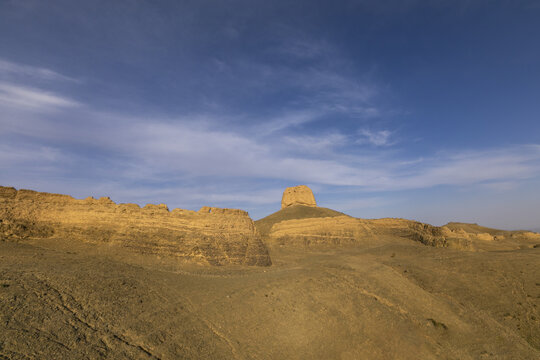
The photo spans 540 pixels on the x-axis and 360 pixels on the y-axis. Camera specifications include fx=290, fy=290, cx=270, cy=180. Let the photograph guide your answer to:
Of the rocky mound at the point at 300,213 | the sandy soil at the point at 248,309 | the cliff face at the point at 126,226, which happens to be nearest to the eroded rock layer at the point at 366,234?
the sandy soil at the point at 248,309

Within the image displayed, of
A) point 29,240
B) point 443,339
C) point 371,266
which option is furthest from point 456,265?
point 29,240

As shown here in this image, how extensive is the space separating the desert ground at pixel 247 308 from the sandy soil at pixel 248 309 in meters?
0.04

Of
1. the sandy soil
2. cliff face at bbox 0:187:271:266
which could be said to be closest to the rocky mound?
cliff face at bbox 0:187:271:266

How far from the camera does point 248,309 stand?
36.6 ft

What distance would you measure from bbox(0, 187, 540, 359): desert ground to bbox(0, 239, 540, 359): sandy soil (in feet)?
0.14

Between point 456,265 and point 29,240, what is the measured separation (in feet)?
77.8

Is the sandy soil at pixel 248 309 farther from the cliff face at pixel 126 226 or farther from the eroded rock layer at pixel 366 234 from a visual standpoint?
the eroded rock layer at pixel 366 234

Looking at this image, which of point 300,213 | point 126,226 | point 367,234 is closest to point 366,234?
point 367,234

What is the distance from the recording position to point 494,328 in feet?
40.4

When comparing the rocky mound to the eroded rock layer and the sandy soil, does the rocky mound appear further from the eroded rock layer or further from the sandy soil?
the sandy soil

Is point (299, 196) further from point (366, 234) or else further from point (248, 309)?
point (248, 309)

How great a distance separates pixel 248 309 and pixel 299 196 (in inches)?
2558

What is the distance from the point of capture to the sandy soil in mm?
7535

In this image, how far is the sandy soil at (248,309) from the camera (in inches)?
297
